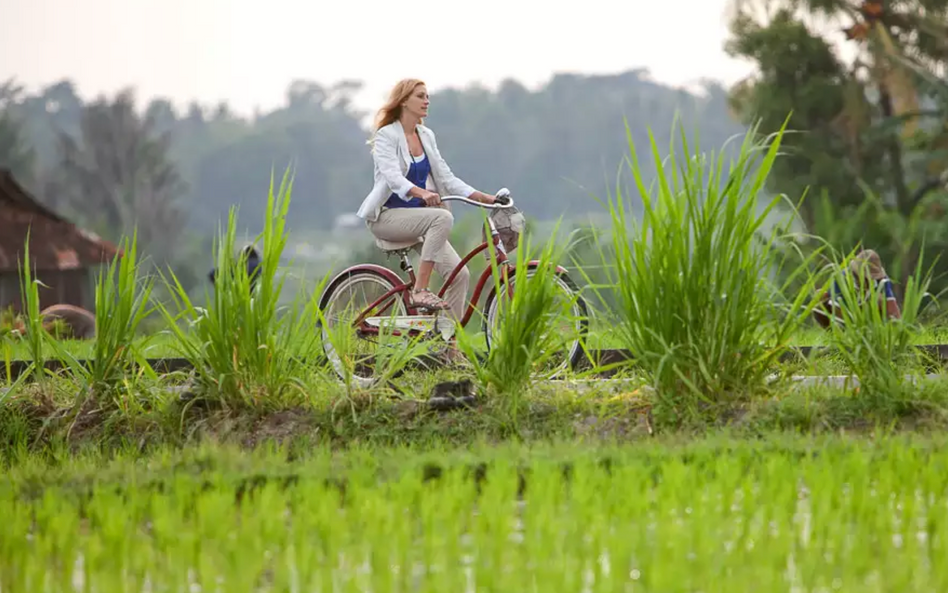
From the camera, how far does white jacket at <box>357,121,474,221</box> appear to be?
809 cm

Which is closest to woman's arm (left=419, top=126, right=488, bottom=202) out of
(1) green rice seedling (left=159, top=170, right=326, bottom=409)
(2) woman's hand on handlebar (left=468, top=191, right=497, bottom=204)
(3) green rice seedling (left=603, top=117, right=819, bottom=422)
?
(2) woman's hand on handlebar (left=468, top=191, right=497, bottom=204)

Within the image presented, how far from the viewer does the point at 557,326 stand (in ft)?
24.2

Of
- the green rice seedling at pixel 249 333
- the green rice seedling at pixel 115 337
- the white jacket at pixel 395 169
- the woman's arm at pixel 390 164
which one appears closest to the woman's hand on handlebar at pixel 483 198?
the white jacket at pixel 395 169

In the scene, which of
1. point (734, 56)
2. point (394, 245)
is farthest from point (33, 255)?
point (394, 245)

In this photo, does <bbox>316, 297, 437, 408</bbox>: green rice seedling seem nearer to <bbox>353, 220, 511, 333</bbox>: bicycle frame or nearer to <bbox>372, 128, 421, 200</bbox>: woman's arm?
<bbox>353, 220, 511, 333</bbox>: bicycle frame

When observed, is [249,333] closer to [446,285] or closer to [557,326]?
[446,285]

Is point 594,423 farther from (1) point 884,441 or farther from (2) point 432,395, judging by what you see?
(1) point 884,441

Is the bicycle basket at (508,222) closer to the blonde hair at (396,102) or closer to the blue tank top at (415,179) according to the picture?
the blue tank top at (415,179)

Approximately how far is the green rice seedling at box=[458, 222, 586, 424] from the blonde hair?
1.59m

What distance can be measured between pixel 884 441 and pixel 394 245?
3.53 meters

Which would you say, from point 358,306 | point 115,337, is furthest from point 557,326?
point 115,337

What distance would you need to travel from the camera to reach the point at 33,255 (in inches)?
1043

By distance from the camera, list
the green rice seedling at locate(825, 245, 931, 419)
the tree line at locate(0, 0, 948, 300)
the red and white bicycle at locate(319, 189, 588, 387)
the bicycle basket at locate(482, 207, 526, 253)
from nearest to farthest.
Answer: the green rice seedling at locate(825, 245, 931, 419), the red and white bicycle at locate(319, 189, 588, 387), the bicycle basket at locate(482, 207, 526, 253), the tree line at locate(0, 0, 948, 300)

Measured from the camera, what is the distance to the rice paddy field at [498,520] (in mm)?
3938
